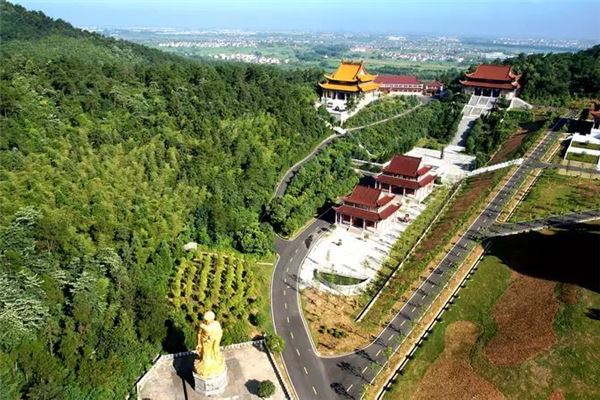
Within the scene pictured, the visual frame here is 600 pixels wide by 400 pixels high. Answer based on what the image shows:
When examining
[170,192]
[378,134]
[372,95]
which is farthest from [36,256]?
[372,95]

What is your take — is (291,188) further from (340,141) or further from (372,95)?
(372,95)

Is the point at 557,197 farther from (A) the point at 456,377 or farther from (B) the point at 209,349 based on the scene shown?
(B) the point at 209,349

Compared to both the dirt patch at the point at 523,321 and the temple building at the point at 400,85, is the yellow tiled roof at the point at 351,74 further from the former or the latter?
the dirt patch at the point at 523,321

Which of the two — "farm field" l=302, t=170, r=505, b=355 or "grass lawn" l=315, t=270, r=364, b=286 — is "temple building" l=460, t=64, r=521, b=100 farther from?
"grass lawn" l=315, t=270, r=364, b=286

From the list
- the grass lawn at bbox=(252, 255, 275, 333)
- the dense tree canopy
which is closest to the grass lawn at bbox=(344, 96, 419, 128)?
the dense tree canopy

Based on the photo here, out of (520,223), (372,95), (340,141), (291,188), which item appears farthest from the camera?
(372,95)

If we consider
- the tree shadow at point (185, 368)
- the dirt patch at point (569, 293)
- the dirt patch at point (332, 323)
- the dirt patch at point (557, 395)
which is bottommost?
the dirt patch at point (332, 323)

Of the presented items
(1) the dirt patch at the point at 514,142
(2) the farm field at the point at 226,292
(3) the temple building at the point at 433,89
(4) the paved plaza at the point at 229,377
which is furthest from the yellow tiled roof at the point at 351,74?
(4) the paved plaza at the point at 229,377
